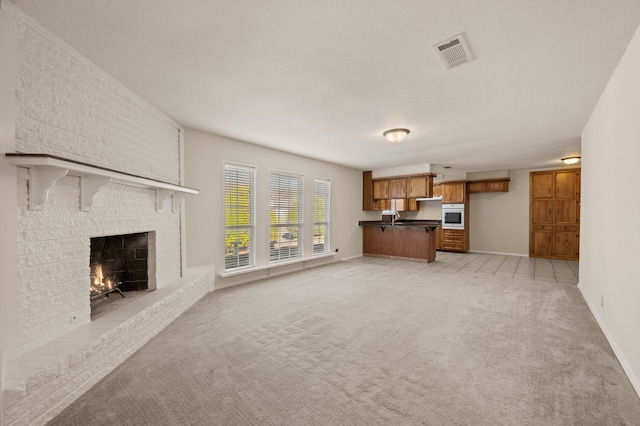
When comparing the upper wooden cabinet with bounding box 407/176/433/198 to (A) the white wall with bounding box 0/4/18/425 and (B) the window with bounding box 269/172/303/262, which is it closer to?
(B) the window with bounding box 269/172/303/262

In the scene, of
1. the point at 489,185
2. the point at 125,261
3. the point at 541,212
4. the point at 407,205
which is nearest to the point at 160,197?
the point at 125,261

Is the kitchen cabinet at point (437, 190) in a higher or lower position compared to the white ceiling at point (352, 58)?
lower

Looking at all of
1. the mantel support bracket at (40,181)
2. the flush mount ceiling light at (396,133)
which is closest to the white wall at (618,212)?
the flush mount ceiling light at (396,133)

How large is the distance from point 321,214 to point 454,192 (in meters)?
5.04

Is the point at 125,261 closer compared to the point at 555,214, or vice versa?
the point at 125,261

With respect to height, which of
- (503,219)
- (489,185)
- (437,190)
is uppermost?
(489,185)

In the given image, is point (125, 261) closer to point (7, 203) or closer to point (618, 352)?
point (7, 203)

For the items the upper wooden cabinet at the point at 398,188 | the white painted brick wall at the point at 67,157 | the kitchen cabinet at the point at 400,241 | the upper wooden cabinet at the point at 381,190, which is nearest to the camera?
the white painted brick wall at the point at 67,157

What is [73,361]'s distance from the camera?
6.27ft

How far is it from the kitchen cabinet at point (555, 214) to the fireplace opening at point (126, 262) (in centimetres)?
973

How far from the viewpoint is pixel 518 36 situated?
206 cm

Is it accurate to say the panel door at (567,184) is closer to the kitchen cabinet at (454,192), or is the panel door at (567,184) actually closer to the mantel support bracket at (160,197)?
the kitchen cabinet at (454,192)

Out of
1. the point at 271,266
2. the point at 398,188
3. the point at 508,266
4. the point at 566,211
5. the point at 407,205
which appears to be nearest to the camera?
the point at 271,266

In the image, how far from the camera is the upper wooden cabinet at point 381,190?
27.1 feet
